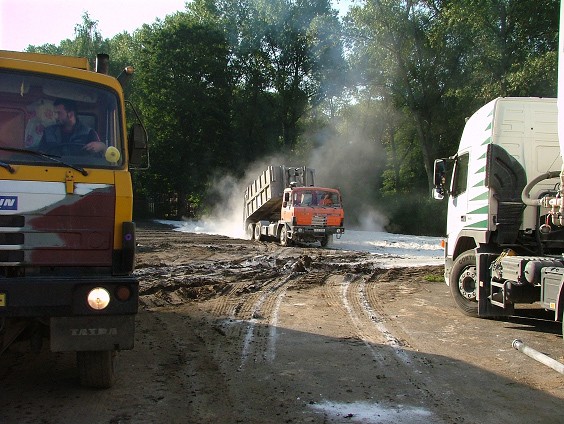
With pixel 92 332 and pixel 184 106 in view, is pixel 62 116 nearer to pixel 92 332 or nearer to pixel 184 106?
pixel 92 332

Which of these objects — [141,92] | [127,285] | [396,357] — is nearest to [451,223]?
[396,357]

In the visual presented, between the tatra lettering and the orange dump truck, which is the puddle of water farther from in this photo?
the orange dump truck

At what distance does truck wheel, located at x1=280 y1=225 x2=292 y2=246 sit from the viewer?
2422 centimetres

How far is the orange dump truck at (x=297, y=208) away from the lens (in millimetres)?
23422

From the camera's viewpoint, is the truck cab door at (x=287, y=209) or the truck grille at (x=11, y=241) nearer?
the truck grille at (x=11, y=241)

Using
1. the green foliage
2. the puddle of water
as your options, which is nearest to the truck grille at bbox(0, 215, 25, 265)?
the puddle of water

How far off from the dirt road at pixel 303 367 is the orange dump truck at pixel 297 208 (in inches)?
478

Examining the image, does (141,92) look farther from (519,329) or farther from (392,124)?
(519,329)

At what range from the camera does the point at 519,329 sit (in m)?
8.37

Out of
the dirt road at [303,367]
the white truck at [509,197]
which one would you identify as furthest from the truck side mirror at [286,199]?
the white truck at [509,197]

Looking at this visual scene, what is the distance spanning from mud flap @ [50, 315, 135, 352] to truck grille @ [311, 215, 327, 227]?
1890cm

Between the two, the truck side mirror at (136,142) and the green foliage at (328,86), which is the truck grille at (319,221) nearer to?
the green foliage at (328,86)

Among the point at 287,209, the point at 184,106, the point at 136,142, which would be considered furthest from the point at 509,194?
the point at 184,106

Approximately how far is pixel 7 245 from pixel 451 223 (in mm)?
7563
